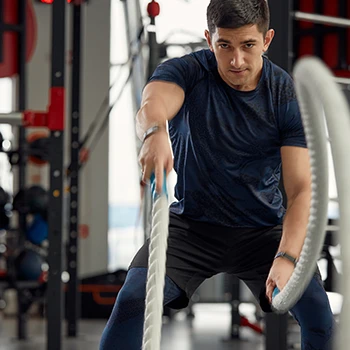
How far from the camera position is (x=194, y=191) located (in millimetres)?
2535

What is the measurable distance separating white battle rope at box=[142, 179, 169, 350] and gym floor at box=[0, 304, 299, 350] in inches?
127

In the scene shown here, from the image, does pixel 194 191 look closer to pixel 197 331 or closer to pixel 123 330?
pixel 123 330

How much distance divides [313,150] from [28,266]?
12.7ft

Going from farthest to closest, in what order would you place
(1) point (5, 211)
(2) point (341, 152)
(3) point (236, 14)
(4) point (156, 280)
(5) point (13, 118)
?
(1) point (5, 211)
(5) point (13, 118)
(3) point (236, 14)
(4) point (156, 280)
(2) point (341, 152)

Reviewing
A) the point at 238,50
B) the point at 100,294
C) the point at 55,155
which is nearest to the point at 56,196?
the point at 55,155

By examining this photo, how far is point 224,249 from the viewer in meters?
2.55

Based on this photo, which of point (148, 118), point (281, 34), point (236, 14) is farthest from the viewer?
point (281, 34)

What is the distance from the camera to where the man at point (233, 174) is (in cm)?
228

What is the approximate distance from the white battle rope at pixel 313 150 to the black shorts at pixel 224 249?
1.42 ft

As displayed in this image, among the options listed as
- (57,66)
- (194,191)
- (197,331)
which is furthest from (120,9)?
(194,191)

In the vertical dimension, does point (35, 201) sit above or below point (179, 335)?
above

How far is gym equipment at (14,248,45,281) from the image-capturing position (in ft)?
17.1

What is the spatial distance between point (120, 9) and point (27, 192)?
3204 millimetres

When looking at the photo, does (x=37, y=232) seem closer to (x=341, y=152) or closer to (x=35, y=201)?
(x=35, y=201)
